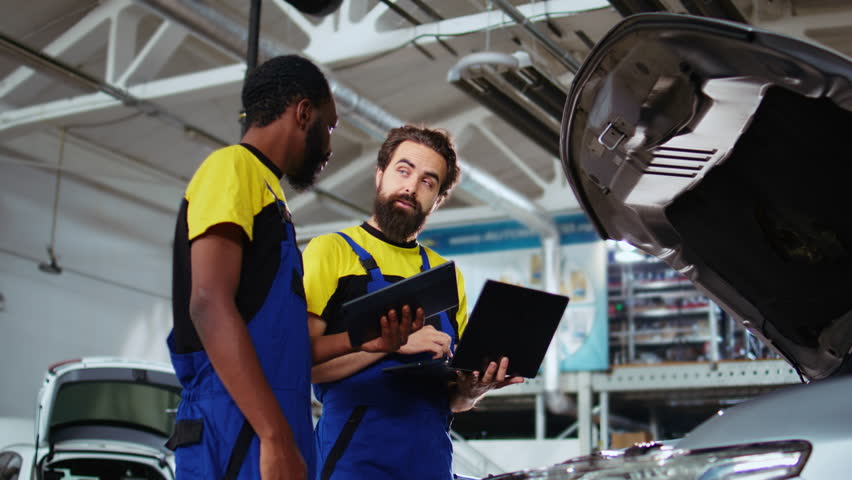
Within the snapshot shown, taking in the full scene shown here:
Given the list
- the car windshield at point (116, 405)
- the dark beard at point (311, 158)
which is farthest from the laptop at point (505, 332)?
the car windshield at point (116, 405)

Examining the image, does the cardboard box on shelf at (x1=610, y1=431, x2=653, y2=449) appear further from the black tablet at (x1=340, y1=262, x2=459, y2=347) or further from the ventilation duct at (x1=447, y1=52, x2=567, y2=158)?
the black tablet at (x1=340, y1=262, x2=459, y2=347)

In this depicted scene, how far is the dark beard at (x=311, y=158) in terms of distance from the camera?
199cm

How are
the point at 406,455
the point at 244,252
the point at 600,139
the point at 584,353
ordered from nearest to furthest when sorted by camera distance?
1. the point at 244,252
2. the point at 600,139
3. the point at 406,455
4. the point at 584,353

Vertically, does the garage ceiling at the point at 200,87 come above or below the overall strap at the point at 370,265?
above

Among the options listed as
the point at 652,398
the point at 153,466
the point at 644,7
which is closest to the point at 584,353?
the point at 652,398

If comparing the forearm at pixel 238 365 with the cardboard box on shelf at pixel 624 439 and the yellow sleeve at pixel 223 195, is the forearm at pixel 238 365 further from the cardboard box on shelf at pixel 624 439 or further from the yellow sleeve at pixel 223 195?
the cardboard box on shelf at pixel 624 439

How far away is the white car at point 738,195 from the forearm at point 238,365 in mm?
523

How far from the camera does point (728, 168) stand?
205 centimetres

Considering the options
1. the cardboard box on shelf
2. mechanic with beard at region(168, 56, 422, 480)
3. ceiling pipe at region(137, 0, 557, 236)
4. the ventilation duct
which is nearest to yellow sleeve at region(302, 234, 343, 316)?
mechanic with beard at region(168, 56, 422, 480)

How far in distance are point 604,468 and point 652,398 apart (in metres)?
12.0

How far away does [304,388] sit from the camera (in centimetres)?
181

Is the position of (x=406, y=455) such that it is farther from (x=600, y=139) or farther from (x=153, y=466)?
(x=153, y=466)

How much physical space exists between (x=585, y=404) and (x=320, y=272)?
33.6ft

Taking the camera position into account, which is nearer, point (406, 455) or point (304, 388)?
point (304, 388)
